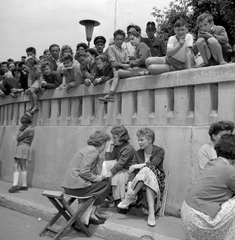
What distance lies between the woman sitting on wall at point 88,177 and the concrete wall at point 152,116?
113cm

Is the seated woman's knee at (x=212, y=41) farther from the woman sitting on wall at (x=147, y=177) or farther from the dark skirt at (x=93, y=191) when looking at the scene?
the dark skirt at (x=93, y=191)

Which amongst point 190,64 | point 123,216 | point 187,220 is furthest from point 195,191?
point 190,64

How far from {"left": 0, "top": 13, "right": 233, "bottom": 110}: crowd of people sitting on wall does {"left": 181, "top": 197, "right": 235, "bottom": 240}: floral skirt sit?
255cm

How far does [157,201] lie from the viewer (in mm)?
4953

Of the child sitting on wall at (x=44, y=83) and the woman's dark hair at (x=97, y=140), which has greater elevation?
the child sitting on wall at (x=44, y=83)

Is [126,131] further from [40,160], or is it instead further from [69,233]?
[40,160]

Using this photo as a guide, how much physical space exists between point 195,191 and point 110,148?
2729mm

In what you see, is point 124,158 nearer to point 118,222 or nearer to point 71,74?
point 118,222

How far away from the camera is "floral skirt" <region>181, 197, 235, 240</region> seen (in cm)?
314

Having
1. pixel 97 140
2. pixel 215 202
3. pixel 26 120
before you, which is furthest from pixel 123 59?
pixel 215 202

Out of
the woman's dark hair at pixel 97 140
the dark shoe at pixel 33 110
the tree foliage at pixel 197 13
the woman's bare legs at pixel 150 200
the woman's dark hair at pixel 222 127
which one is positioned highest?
Answer: the tree foliage at pixel 197 13

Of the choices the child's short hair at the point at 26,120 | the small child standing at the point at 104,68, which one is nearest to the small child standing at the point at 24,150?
the child's short hair at the point at 26,120

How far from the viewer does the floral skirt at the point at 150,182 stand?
4.65m

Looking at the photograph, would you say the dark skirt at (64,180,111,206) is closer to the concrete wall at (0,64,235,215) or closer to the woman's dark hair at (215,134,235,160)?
the concrete wall at (0,64,235,215)
